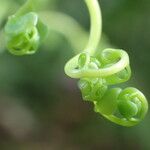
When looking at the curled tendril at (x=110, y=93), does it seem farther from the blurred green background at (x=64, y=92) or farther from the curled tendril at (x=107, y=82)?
the blurred green background at (x=64, y=92)

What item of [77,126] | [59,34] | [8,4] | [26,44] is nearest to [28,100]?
[77,126]

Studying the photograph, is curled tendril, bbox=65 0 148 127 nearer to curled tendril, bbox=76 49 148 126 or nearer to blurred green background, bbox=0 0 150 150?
curled tendril, bbox=76 49 148 126

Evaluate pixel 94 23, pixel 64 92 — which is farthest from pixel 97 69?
pixel 64 92

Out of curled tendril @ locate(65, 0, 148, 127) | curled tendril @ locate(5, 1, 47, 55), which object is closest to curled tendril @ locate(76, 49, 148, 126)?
curled tendril @ locate(65, 0, 148, 127)

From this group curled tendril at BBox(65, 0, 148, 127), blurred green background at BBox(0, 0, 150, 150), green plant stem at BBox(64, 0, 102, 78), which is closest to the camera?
curled tendril at BBox(65, 0, 148, 127)

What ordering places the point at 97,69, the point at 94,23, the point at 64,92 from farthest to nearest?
1. the point at 64,92
2. the point at 94,23
3. the point at 97,69

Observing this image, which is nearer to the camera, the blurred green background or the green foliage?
the green foliage

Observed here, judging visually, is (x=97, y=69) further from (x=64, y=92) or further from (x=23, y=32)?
(x=64, y=92)
